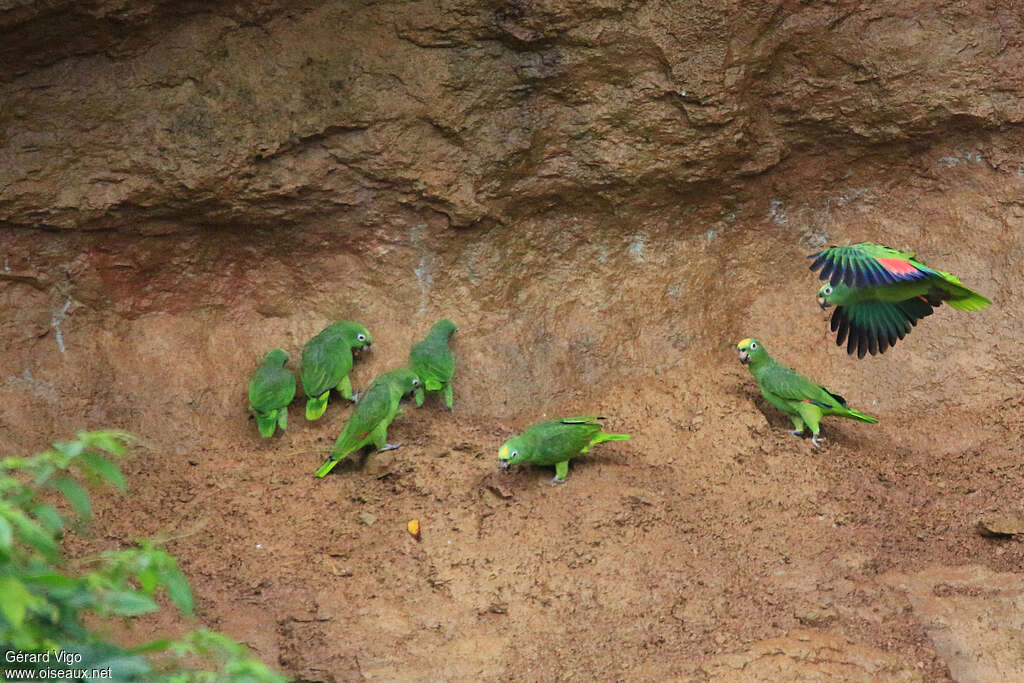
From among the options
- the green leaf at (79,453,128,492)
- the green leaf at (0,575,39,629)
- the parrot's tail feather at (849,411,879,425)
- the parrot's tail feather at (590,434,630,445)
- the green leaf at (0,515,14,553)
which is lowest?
the parrot's tail feather at (590,434,630,445)

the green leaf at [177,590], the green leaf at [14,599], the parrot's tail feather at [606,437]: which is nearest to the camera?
the green leaf at [14,599]

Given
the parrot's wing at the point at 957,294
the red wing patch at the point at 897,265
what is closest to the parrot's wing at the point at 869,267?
the red wing patch at the point at 897,265

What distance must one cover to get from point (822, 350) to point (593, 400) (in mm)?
1371

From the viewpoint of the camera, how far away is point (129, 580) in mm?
4348

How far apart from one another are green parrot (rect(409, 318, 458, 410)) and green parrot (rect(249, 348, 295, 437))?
66 cm

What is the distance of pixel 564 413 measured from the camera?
573 centimetres

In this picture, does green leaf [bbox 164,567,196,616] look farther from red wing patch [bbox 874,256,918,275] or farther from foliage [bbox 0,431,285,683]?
red wing patch [bbox 874,256,918,275]

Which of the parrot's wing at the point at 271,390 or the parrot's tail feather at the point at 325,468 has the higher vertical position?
the parrot's wing at the point at 271,390

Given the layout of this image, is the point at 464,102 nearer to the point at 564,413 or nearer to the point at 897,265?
the point at 564,413

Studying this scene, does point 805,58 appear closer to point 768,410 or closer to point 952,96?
point 952,96

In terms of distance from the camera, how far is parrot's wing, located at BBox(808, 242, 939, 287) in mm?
4949

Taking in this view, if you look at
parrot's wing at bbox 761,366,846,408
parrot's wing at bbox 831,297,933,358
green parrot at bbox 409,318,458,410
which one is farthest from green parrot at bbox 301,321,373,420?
parrot's wing at bbox 831,297,933,358

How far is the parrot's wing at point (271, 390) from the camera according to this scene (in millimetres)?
5395

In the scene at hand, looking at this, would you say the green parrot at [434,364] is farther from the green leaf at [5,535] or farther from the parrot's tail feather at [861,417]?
the green leaf at [5,535]
